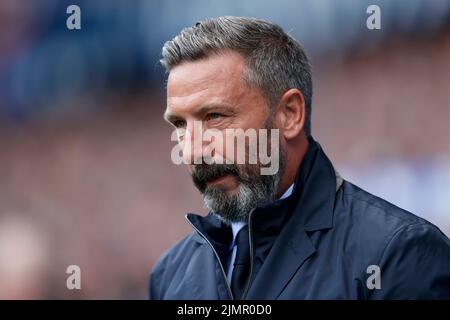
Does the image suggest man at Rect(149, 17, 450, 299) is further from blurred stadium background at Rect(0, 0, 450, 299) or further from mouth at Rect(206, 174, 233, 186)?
blurred stadium background at Rect(0, 0, 450, 299)

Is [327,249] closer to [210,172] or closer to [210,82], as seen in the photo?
[210,172]

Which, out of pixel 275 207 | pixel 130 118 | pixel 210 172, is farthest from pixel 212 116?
pixel 130 118

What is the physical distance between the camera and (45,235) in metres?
3.84

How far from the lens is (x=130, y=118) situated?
385 centimetres

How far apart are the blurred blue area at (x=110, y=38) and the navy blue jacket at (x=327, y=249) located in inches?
72.8

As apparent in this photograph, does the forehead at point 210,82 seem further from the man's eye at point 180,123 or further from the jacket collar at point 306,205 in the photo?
the jacket collar at point 306,205

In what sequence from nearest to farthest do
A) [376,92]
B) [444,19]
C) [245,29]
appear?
[245,29] < [444,19] < [376,92]

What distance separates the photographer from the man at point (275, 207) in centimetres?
142

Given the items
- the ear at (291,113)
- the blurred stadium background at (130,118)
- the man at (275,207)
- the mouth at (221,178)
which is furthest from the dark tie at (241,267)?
the blurred stadium background at (130,118)

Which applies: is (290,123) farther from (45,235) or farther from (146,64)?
(45,235)

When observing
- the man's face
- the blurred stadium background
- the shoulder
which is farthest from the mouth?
the blurred stadium background

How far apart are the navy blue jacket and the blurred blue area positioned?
72.8 inches
